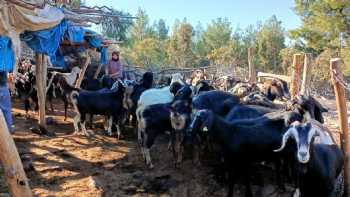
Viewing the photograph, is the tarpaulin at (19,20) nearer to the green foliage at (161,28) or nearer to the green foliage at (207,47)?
the green foliage at (207,47)

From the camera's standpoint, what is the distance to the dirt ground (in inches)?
250

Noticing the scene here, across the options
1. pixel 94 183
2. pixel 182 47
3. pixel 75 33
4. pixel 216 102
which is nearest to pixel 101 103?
pixel 75 33

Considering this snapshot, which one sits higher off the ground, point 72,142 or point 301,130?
point 301,130

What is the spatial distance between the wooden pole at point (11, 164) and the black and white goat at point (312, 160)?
2931 mm

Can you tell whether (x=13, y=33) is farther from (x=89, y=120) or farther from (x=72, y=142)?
(x=89, y=120)

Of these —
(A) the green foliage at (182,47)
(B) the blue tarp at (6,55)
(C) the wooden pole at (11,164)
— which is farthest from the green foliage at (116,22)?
(C) the wooden pole at (11,164)

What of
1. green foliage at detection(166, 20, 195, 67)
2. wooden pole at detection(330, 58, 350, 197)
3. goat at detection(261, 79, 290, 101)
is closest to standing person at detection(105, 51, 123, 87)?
goat at detection(261, 79, 290, 101)

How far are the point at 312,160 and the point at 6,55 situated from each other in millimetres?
5423

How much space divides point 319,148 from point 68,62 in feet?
44.5

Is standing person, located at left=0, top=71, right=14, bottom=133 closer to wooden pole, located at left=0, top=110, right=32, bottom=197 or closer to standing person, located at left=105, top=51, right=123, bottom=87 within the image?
wooden pole, located at left=0, top=110, right=32, bottom=197

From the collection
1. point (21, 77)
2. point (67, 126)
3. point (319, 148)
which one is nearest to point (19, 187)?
point (319, 148)

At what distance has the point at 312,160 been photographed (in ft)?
16.3

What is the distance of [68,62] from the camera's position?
56.0ft

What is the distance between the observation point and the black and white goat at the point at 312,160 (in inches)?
185
